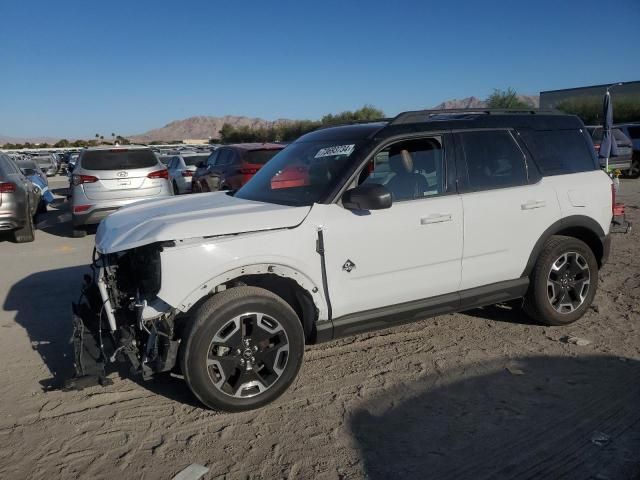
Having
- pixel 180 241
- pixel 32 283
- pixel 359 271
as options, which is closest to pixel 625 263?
pixel 359 271

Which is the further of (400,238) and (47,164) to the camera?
(47,164)

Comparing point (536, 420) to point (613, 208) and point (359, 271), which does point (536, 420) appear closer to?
point (359, 271)

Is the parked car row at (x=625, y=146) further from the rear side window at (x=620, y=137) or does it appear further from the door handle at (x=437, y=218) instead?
the door handle at (x=437, y=218)

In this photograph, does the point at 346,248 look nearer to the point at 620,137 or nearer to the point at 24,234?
the point at 24,234

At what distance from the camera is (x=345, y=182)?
3.85 m

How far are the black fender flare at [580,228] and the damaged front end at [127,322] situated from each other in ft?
10.0

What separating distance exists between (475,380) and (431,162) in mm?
1713

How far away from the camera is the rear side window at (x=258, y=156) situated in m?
11.3

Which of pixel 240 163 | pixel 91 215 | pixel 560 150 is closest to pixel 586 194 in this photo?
pixel 560 150

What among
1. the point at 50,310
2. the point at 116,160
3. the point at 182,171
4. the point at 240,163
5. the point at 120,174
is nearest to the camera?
the point at 50,310

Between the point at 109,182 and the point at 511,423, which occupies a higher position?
the point at 109,182

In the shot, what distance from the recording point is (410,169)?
4.14 metres

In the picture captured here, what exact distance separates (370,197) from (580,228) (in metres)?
2.42

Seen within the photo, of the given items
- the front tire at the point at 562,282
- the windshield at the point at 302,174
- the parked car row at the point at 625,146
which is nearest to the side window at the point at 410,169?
the windshield at the point at 302,174
